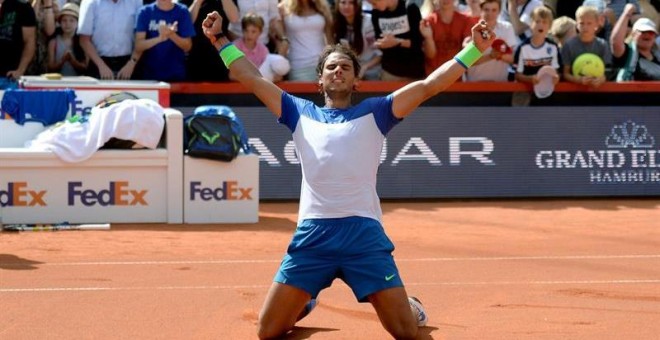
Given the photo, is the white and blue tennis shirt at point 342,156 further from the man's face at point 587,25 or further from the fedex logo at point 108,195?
the man's face at point 587,25

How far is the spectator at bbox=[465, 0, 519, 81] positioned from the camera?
46.3ft

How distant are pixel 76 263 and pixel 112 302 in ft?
6.06

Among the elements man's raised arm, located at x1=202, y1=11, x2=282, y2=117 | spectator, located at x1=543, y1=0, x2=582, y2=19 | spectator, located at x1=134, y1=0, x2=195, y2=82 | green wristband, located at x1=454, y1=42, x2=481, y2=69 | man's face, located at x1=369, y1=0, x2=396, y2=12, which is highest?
green wristband, located at x1=454, y1=42, x2=481, y2=69

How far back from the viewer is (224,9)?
46.6ft

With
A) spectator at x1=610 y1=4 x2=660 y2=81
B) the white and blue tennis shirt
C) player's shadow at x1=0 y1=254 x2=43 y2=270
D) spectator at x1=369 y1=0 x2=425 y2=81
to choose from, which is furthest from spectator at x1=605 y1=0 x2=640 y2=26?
the white and blue tennis shirt

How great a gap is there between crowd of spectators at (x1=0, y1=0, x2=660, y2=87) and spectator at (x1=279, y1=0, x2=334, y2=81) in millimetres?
12

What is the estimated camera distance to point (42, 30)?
14.2 m

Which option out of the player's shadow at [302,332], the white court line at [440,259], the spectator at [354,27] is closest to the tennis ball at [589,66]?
the spectator at [354,27]

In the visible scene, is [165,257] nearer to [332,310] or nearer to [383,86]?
[332,310]

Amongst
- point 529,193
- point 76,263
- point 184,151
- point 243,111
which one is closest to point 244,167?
point 184,151

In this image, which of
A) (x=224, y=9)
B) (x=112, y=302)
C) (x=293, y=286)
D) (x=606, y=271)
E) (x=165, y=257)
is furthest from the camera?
(x=224, y=9)

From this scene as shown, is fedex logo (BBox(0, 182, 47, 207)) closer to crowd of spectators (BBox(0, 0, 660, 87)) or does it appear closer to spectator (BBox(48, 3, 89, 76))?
crowd of spectators (BBox(0, 0, 660, 87))

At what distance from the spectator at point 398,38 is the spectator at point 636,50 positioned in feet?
8.41

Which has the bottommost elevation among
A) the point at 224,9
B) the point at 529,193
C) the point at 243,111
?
the point at 529,193
